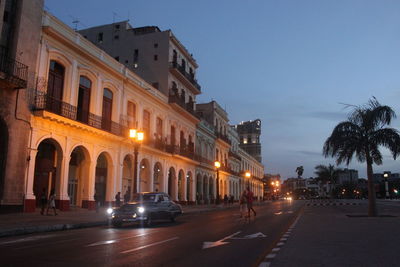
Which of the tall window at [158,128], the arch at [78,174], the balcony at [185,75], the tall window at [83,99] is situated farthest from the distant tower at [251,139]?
the tall window at [83,99]

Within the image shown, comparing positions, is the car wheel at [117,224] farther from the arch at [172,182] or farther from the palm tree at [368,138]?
the arch at [172,182]

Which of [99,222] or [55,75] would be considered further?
[55,75]

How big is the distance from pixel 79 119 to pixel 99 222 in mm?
9791

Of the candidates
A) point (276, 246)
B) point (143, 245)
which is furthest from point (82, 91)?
point (276, 246)

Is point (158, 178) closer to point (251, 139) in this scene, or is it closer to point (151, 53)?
point (151, 53)

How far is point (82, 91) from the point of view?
26.6 meters

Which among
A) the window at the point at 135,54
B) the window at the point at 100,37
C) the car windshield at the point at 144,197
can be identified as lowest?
the car windshield at the point at 144,197

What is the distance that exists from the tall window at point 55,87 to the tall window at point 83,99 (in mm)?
1900

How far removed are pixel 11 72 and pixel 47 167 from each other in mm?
6998

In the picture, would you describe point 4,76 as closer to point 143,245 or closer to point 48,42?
point 48,42

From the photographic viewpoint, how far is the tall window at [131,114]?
3210 cm

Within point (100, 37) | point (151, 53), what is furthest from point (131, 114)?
point (100, 37)

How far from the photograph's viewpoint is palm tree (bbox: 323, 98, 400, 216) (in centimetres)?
2114

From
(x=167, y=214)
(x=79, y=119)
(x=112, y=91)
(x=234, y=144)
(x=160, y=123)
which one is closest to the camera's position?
(x=167, y=214)
